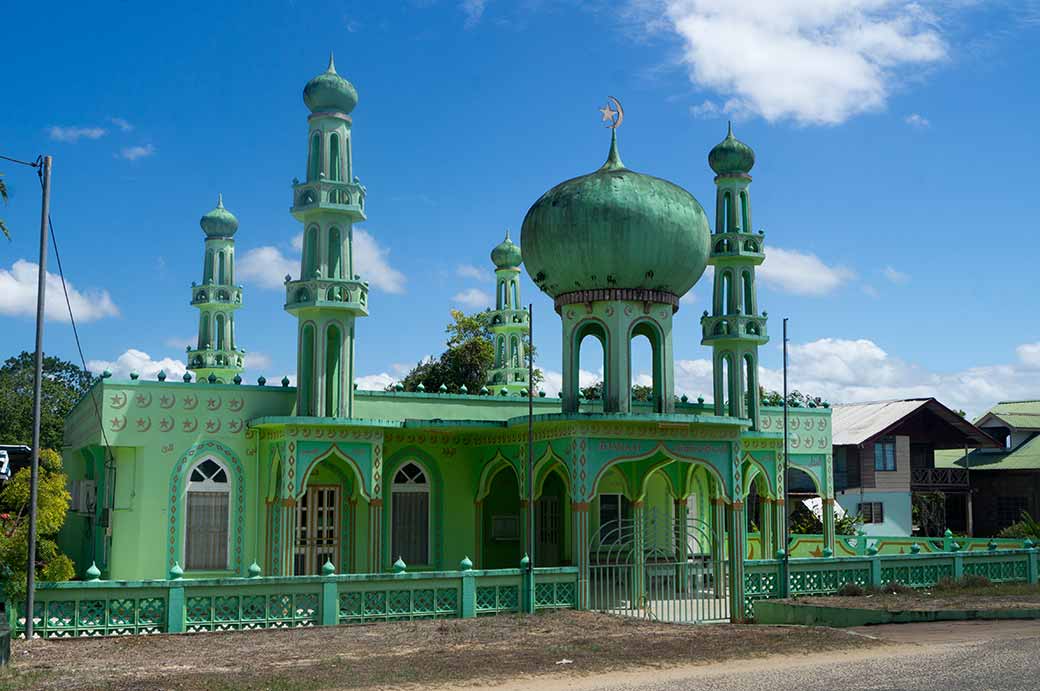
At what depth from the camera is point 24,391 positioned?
58.6 meters

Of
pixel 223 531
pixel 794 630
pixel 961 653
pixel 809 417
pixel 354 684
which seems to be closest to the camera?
pixel 354 684

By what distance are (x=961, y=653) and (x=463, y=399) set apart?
14.4 metres

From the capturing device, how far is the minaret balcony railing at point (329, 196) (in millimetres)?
25109

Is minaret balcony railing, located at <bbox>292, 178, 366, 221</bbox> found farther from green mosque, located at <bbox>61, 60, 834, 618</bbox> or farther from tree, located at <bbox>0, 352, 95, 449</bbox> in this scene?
tree, located at <bbox>0, 352, 95, 449</bbox>

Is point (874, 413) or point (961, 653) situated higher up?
point (874, 413)

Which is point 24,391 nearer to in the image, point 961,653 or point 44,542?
point 44,542

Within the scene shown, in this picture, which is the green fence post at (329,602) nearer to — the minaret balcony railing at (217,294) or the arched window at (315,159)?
the arched window at (315,159)

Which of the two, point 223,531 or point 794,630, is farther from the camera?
point 223,531

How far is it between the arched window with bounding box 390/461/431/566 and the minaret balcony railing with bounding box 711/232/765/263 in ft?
32.0

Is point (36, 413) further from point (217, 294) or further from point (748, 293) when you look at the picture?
point (217, 294)

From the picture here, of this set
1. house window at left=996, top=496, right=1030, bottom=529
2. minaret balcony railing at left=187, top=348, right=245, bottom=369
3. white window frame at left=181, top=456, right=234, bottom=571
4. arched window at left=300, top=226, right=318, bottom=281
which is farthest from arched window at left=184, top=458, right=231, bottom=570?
house window at left=996, top=496, right=1030, bottom=529

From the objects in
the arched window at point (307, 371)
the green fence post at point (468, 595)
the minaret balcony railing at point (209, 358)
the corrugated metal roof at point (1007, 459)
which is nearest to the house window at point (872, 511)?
the corrugated metal roof at point (1007, 459)

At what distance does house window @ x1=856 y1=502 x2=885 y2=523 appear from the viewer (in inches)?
1688

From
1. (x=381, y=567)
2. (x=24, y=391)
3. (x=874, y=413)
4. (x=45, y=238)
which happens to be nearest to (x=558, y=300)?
(x=381, y=567)
